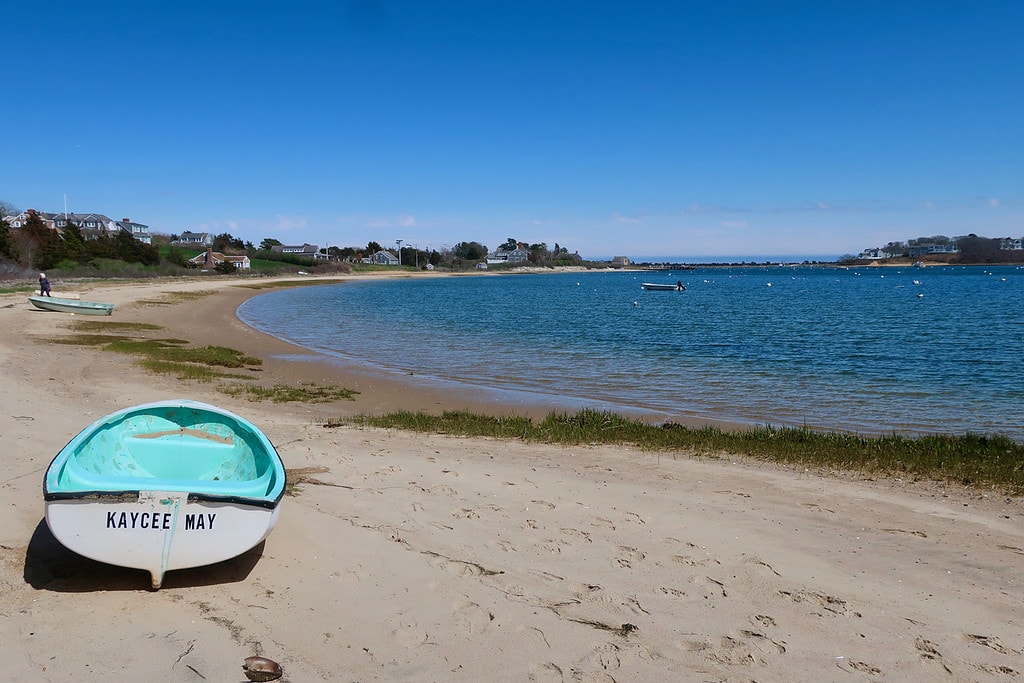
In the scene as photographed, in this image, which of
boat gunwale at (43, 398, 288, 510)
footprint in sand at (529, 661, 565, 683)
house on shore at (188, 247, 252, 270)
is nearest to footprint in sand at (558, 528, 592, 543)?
footprint in sand at (529, 661, 565, 683)

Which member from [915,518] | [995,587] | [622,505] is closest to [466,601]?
[622,505]

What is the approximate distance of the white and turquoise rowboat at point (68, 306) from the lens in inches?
1302

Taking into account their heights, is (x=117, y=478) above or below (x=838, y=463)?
above

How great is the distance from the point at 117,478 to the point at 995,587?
796 centimetres

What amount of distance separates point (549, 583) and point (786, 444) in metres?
6.77

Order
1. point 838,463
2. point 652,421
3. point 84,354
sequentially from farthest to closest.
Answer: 1. point 84,354
2. point 652,421
3. point 838,463

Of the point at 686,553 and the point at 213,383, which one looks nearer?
the point at 686,553

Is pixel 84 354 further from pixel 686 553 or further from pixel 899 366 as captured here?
pixel 899 366

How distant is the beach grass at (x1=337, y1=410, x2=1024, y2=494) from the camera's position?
31.6 feet

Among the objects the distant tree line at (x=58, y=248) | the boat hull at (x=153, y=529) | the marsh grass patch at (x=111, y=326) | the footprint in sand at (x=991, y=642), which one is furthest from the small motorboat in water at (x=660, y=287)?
the boat hull at (x=153, y=529)

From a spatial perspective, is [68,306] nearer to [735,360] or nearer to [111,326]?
[111,326]

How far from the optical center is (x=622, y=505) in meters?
8.06

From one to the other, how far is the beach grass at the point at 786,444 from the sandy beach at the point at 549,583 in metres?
0.67

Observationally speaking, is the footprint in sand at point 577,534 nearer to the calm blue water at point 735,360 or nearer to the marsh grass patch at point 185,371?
the calm blue water at point 735,360
